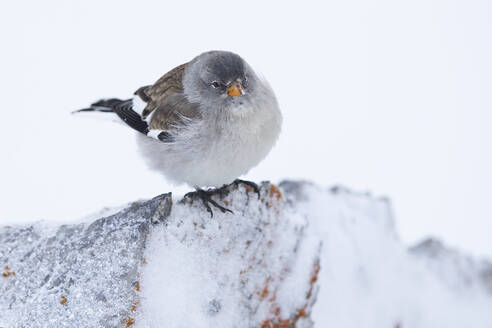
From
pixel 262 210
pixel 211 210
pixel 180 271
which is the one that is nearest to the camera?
pixel 180 271

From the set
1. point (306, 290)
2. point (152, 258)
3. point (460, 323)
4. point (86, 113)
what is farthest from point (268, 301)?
point (460, 323)

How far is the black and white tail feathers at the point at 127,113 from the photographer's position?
306cm

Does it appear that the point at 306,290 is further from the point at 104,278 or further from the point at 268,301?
the point at 104,278

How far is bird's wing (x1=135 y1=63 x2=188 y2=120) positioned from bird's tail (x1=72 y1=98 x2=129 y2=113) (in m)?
0.28

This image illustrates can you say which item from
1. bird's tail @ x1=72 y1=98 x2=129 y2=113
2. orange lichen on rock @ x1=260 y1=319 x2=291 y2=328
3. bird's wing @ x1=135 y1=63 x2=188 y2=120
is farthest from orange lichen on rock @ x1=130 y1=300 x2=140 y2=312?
bird's tail @ x1=72 y1=98 x2=129 y2=113

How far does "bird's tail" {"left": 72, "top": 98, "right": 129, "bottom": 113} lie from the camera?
11.7 ft

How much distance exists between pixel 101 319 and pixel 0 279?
64 centimetres

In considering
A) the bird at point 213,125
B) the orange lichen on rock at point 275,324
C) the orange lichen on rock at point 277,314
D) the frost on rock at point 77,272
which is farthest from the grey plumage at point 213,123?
the orange lichen on rock at point 275,324

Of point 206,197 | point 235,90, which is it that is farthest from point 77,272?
point 235,90

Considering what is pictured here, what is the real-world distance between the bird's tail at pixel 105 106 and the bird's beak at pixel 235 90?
0.96 metres

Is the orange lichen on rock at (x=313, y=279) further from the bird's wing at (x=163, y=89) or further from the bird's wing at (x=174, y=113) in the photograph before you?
the bird's wing at (x=163, y=89)

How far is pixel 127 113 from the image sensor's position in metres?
3.39

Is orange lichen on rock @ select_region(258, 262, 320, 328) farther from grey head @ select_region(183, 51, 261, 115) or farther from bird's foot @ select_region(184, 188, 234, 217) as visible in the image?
grey head @ select_region(183, 51, 261, 115)

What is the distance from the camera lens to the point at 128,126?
3342 mm
